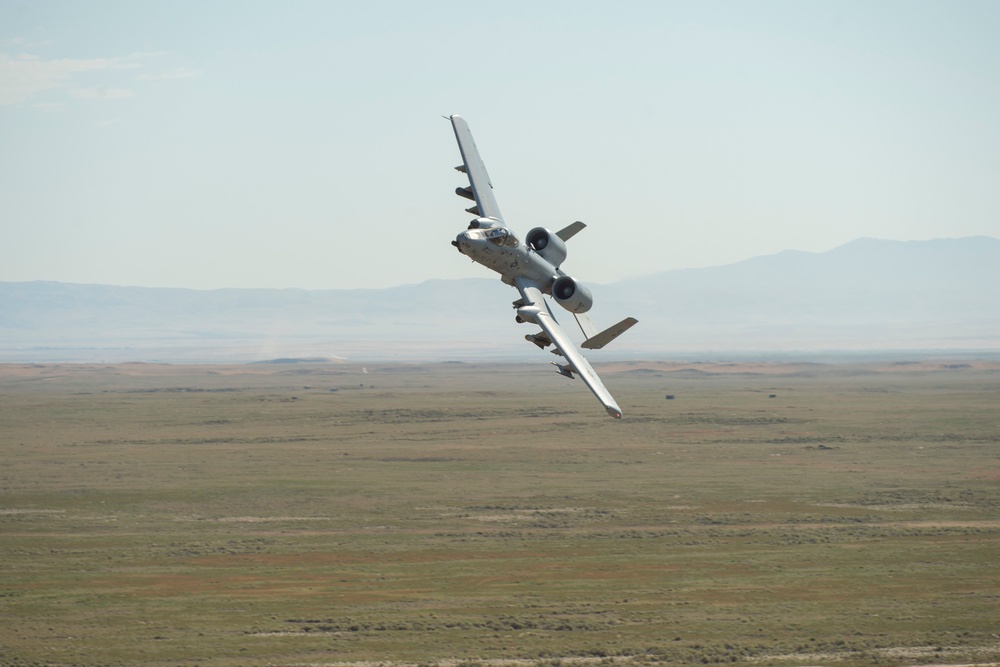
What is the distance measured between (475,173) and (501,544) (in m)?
47.7

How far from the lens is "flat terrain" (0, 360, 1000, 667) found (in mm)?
61719

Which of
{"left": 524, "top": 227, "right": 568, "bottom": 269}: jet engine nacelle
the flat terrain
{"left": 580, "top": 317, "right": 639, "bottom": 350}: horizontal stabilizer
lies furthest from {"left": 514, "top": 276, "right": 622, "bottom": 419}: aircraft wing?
the flat terrain

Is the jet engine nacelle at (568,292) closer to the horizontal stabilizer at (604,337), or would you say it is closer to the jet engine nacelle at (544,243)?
the jet engine nacelle at (544,243)

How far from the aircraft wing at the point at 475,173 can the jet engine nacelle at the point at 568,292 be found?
2969 mm

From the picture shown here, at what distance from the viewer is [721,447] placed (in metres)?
131

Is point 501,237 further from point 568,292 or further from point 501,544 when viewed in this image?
point 501,544

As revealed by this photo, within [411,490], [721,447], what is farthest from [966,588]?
[721,447]

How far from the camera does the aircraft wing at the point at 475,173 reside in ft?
129

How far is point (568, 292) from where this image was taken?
126ft

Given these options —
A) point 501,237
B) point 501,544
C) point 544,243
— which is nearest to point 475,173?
point 544,243

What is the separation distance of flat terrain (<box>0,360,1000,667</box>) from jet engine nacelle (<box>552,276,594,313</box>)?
25944 millimetres

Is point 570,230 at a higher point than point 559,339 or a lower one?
higher

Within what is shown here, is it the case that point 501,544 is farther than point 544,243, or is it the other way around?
point 501,544

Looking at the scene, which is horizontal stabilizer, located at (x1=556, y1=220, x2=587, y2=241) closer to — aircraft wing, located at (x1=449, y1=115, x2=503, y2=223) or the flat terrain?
aircraft wing, located at (x1=449, y1=115, x2=503, y2=223)
